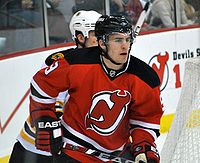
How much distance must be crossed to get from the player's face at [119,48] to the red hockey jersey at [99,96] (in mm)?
47

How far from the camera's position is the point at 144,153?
2146 mm

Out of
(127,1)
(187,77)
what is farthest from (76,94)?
(127,1)

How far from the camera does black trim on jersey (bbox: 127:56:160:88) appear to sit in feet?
6.94

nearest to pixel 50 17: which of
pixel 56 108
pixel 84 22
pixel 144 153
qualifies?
pixel 84 22

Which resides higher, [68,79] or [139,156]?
[68,79]

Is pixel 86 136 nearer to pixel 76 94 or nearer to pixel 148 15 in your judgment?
pixel 76 94

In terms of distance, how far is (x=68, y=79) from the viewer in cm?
210

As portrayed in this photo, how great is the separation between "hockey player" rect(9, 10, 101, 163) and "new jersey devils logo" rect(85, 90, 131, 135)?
0.19m

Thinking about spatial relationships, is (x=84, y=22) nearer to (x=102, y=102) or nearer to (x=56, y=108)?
(x=56, y=108)

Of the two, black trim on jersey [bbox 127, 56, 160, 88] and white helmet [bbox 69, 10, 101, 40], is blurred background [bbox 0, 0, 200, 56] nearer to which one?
white helmet [bbox 69, 10, 101, 40]

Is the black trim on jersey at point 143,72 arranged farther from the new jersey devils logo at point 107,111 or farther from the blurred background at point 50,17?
the blurred background at point 50,17

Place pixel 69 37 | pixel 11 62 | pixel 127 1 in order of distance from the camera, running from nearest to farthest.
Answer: pixel 11 62, pixel 69 37, pixel 127 1

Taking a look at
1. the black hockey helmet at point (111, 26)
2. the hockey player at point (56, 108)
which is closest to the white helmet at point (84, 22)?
the hockey player at point (56, 108)

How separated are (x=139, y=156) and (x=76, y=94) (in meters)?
0.29
